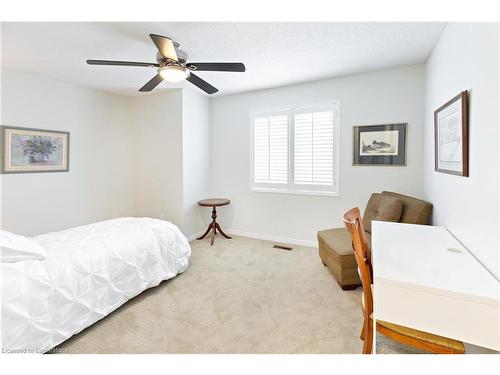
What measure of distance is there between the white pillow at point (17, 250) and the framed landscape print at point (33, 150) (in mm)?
1794

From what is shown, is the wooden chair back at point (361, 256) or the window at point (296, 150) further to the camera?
the window at point (296, 150)

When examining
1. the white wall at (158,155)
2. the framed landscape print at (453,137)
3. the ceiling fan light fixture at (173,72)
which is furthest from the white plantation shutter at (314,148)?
the ceiling fan light fixture at (173,72)

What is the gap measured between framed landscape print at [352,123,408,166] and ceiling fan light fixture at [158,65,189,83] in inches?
93.5

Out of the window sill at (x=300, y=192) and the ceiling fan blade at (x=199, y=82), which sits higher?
the ceiling fan blade at (x=199, y=82)

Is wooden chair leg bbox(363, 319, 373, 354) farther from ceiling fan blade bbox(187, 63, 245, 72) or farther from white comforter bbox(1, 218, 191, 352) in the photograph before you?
ceiling fan blade bbox(187, 63, 245, 72)

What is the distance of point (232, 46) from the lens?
93.4 inches

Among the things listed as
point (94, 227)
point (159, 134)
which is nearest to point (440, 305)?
point (94, 227)

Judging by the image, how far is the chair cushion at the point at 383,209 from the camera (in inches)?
99.1

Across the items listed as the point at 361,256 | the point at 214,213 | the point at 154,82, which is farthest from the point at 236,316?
the point at 154,82

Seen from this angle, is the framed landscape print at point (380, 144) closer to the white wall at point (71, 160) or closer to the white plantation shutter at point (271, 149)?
the white plantation shutter at point (271, 149)

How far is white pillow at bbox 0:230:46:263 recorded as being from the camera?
1625 mm

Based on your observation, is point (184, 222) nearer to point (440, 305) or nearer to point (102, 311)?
point (102, 311)
